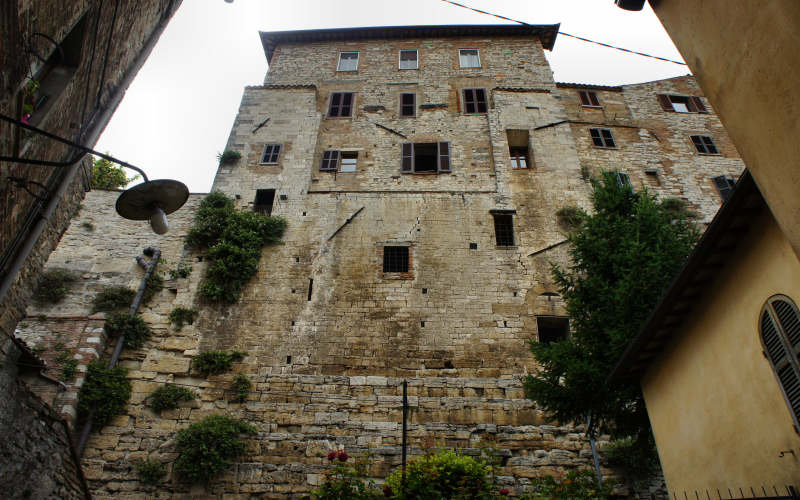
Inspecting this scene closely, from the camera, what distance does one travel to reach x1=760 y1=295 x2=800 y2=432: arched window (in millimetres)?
4551

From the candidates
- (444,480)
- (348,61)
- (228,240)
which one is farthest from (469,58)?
(444,480)

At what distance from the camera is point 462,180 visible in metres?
15.9

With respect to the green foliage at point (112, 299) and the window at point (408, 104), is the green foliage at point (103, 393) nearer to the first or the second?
the green foliage at point (112, 299)

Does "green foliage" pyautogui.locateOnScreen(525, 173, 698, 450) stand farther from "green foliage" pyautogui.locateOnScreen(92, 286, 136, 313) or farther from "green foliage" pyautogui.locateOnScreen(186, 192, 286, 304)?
"green foliage" pyautogui.locateOnScreen(92, 286, 136, 313)

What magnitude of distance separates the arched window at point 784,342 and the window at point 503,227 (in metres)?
9.59

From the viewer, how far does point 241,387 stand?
37.6 ft

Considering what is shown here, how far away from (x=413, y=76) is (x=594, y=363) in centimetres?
1418

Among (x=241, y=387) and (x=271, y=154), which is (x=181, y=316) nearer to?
(x=241, y=387)

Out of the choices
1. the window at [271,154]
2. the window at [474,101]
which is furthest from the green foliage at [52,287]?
the window at [474,101]

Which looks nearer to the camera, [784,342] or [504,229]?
[784,342]

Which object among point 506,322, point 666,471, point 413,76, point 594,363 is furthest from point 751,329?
point 413,76

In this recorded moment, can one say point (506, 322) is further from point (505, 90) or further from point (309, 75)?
point (309, 75)

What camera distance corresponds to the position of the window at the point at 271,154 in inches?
651

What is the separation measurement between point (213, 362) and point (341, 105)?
1061 centimetres
